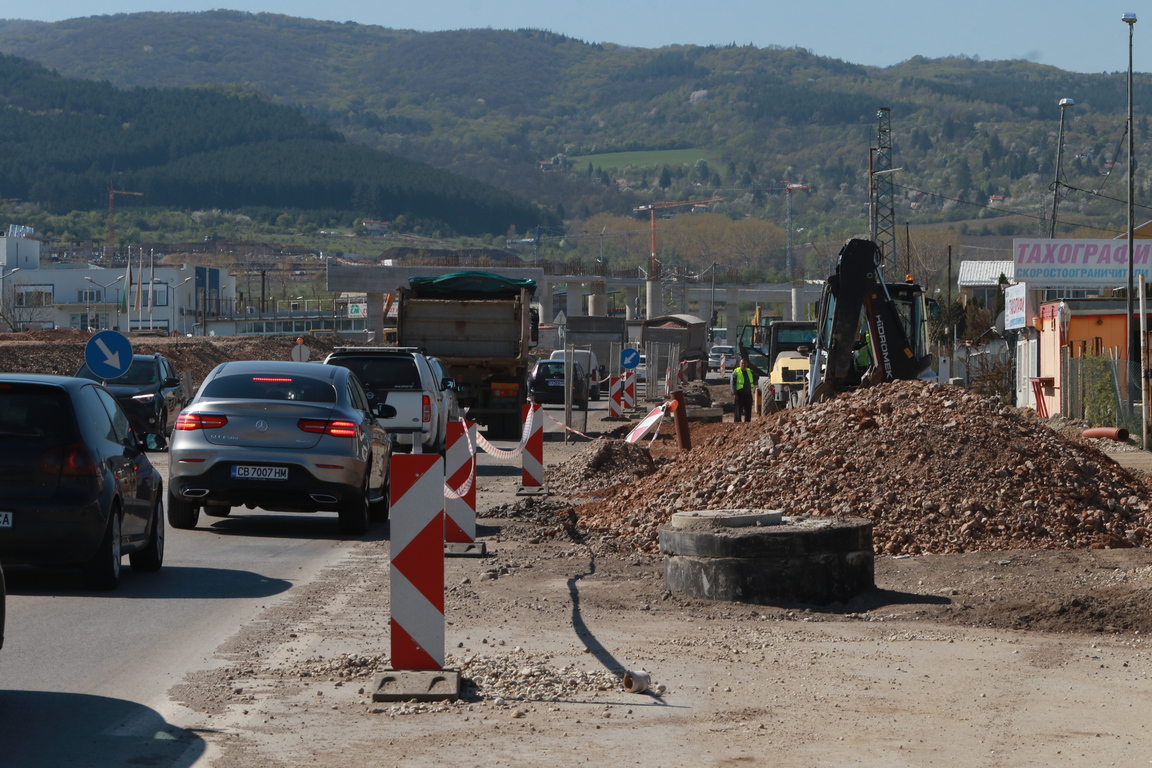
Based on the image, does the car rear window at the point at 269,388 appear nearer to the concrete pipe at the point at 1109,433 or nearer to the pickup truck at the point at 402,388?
the pickup truck at the point at 402,388

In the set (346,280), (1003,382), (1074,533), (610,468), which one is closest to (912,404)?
(1074,533)

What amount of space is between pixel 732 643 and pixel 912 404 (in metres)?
6.58

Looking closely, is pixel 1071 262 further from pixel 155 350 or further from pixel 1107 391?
pixel 155 350

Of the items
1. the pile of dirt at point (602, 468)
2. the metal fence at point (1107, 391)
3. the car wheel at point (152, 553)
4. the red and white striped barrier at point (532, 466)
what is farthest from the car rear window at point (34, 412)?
the metal fence at point (1107, 391)

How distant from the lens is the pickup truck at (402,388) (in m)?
19.8

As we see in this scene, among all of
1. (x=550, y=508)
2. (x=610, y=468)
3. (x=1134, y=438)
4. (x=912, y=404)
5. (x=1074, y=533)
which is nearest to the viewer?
(x=1074, y=533)

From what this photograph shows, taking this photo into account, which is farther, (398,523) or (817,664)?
(817,664)

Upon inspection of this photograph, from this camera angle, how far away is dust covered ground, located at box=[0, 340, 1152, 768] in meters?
5.97

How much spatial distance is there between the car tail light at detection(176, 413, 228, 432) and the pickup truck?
20.0 ft

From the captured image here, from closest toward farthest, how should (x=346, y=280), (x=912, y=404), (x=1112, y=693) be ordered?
(x=1112, y=693)
(x=912, y=404)
(x=346, y=280)

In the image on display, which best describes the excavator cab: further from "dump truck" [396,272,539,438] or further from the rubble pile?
"dump truck" [396,272,539,438]

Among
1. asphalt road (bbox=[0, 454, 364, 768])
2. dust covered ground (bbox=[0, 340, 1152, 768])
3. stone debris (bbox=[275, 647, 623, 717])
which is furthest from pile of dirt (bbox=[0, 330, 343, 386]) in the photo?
stone debris (bbox=[275, 647, 623, 717])

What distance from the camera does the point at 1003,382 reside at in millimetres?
41094

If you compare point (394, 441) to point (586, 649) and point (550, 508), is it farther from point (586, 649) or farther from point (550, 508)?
point (586, 649)
